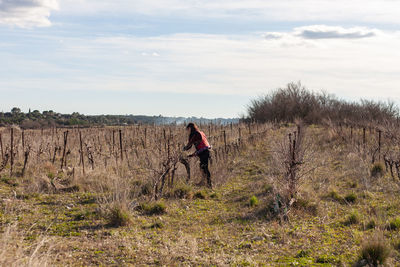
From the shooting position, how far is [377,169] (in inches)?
441

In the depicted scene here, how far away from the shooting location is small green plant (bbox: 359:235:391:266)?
478cm

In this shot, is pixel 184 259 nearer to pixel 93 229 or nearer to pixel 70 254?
pixel 70 254

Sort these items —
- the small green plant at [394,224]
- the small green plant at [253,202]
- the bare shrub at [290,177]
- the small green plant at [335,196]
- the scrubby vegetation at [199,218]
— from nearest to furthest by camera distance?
1. the scrubby vegetation at [199,218]
2. the small green plant at [394,224]
3. the bare shrub at [290,177]
4. the small green plant at [253,202]
5. the small green plant at [335,196]

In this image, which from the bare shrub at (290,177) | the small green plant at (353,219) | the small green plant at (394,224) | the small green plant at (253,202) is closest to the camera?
the small green plant at (394,224)

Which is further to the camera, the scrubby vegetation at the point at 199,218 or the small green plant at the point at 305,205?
the small green plant at the point at 305,205

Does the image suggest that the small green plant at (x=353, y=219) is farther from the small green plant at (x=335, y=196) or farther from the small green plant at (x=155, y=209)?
the small green plant at (x=155, y=209)

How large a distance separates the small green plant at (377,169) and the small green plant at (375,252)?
664 cm

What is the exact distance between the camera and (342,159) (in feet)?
46.6

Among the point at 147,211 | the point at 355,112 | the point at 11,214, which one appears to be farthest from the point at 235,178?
the point at 355,112

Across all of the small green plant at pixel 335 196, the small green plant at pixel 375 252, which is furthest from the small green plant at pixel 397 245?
the small green plant at pixel 335 196

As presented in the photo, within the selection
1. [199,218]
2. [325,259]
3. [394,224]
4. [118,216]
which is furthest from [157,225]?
[394,224]

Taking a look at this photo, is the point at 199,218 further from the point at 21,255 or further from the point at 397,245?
the point at 21,255

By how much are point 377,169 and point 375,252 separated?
7022mm

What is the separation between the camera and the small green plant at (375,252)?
4.78m
